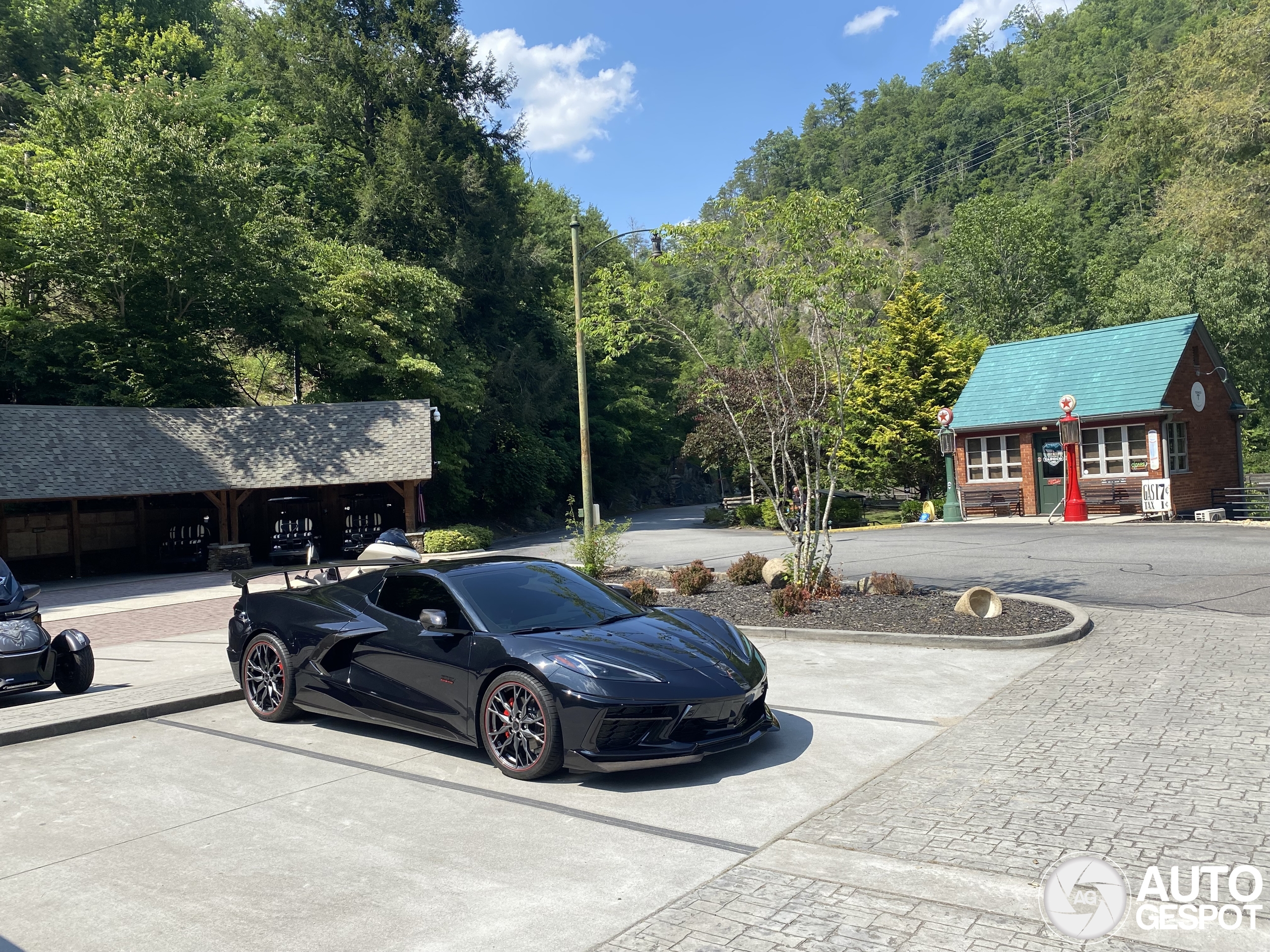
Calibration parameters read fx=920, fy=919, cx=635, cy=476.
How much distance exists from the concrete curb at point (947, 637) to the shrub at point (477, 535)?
738 inches

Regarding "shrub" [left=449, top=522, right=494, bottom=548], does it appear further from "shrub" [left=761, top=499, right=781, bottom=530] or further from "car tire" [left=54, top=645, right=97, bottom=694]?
"car tire" [left=54, top=645, right=97, bottom=694]

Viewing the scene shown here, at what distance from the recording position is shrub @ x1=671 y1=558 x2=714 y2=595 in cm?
1405

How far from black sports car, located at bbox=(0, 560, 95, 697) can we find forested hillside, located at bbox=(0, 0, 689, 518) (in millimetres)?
22573

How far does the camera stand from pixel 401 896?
4230 millimetres

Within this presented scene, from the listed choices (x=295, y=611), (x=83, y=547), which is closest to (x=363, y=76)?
(x=83, y=547)

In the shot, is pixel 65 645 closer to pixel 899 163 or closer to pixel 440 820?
pixel 440 820

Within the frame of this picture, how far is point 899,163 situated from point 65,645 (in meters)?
128

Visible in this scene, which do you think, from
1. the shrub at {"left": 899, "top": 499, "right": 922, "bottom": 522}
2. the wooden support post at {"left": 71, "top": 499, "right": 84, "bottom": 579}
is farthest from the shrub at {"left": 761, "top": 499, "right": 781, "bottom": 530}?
the wooden support post at {"left": 71, "top": 499, "right": 84, "bottom": 579}

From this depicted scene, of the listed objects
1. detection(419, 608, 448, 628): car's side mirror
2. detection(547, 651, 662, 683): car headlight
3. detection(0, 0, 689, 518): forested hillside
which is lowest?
detection(547, 651, 662, 683): car headlight

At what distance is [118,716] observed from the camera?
7977 millimetres

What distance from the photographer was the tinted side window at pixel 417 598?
6.66m

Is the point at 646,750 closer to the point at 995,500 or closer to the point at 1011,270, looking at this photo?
the point at 995,500

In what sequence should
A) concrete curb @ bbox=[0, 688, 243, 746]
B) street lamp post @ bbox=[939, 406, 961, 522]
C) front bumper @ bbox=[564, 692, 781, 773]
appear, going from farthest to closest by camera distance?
street lamp post @ bbox=[939, 406, 961, 522] → concrete curb @ bbox=[0, 688, 243, 746] → front bumper @ bbox=[564, 692, 781, 773]

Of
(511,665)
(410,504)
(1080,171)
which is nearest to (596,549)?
(511,665)
